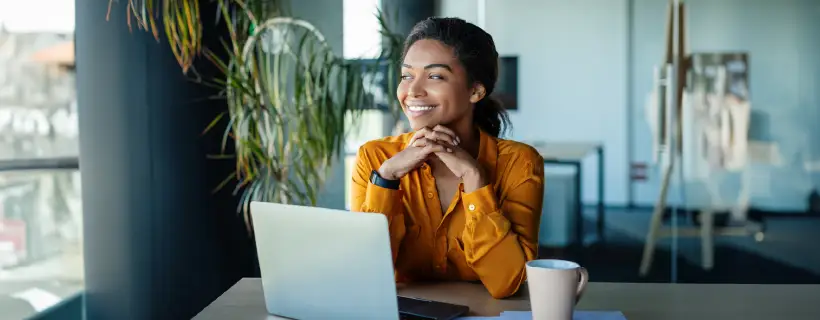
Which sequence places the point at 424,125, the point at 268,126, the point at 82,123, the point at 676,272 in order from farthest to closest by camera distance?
the point at 676,272, the point at 268,126, the point at 82,123, the point at 424,125

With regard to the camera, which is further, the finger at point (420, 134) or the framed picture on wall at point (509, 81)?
the framed picture on wall at point (509, 81)

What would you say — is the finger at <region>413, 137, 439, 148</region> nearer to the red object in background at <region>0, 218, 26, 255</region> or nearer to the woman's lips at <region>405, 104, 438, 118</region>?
the woman's lips at <region>405, 104, 438, 118</region>

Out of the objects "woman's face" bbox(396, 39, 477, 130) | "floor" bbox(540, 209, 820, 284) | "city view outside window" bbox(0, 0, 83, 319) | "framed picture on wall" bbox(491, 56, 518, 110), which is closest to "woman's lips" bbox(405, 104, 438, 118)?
"woman's face" bbox(396, 39, 477, 130)

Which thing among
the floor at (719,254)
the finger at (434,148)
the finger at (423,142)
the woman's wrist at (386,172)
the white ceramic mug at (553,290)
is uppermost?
the finger at (423,142)

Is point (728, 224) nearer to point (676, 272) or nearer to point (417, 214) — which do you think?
point (676, 272)

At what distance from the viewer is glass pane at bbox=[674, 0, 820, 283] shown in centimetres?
388

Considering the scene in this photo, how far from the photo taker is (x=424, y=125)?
1.79 m

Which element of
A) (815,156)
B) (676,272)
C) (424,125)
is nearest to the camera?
(424,125)

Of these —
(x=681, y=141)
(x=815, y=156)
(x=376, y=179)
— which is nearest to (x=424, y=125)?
(x=376, y=179)

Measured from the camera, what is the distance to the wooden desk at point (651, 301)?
1347 mm

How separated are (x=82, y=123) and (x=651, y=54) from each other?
264 centimetres

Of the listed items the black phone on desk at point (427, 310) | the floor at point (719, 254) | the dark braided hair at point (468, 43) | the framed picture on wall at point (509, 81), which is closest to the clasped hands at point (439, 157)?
the dark braided hair at point (468, 43)

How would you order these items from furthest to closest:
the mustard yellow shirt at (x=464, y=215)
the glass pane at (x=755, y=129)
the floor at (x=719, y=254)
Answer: the floor at (x=719, y=254)
the glass pane at (x=755, y=129)
the mustard yellow shirt at (x=464, y=215)

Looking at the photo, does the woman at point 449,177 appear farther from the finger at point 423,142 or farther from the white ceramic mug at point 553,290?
the white ceramic mug at point 553,290
